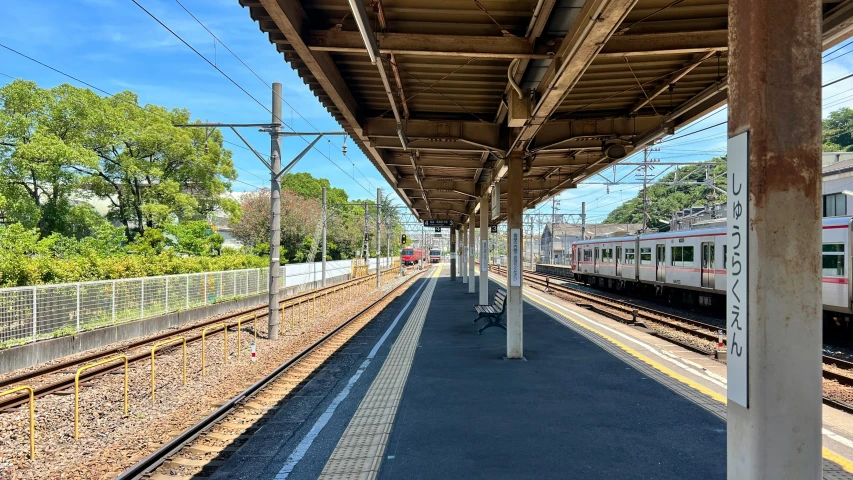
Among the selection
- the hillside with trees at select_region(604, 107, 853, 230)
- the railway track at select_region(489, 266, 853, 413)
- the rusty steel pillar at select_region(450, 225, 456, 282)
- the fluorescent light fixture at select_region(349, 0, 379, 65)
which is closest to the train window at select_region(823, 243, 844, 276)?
the railway track at select_region(489, 266, 853, 413)

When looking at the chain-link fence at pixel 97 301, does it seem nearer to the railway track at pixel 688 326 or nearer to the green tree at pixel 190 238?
the green tree at pixel 190 238

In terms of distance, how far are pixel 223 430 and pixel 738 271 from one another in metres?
5.91

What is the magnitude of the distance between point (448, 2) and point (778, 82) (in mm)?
3520

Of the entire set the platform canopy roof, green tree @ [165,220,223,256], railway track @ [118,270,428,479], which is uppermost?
the platform canopy roof

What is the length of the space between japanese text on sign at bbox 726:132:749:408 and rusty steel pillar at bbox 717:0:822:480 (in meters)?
0.02

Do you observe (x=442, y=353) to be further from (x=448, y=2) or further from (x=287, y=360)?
(x=448, y=2)

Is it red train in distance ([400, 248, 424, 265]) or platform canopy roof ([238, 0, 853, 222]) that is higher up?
platform canopy roof ([238, 0, 853, 222])

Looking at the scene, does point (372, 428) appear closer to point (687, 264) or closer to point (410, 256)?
point (687, 264)

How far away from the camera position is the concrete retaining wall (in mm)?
9812

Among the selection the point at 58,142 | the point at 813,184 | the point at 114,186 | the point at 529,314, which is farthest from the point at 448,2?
the point at 114,186

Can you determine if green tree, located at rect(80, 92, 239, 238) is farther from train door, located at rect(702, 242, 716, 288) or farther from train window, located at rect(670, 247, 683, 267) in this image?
train door, located at rect(702, 242, 716, 288)

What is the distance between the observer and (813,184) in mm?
2557

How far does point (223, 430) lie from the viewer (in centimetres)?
635

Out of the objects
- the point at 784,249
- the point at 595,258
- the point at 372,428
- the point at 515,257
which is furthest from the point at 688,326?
the point at 595,258
